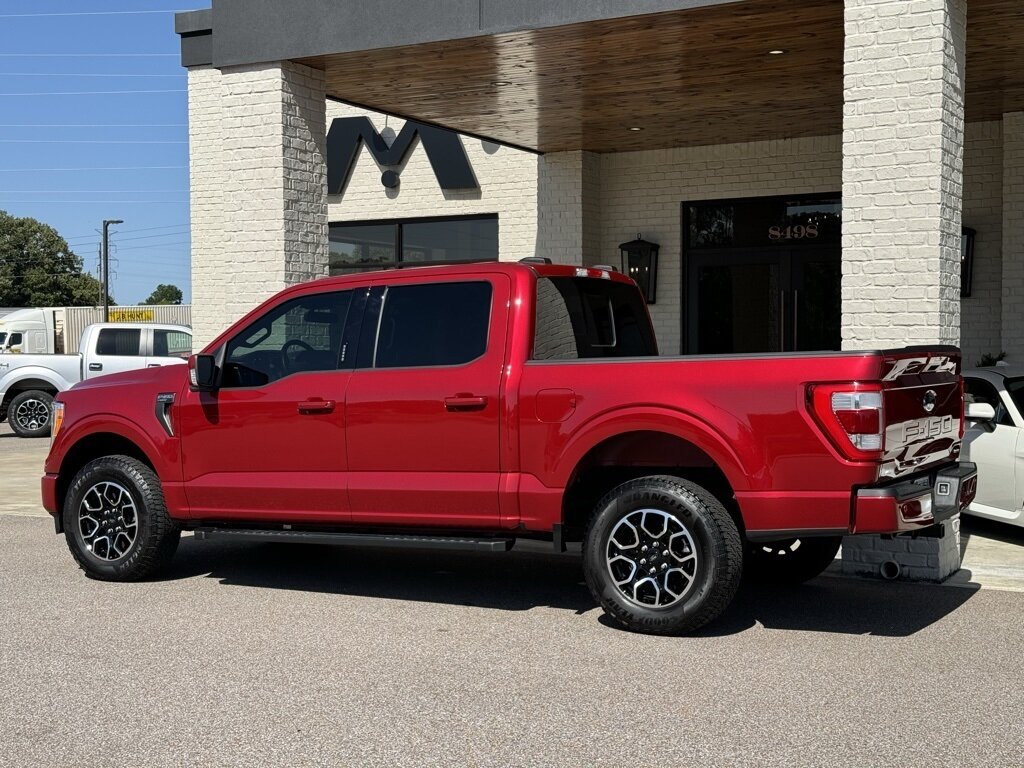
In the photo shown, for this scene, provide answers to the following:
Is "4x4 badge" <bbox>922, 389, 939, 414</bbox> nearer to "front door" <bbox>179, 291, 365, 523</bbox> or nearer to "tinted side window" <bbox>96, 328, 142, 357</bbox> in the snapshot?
"front door" <bbox>179, 291, 365, 523</bbox>

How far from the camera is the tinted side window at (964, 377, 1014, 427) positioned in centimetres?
974

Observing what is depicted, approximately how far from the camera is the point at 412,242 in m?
19.0

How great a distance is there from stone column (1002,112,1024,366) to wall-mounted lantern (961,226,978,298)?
0.40 m

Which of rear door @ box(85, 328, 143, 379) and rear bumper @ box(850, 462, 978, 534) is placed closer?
rear bumper @ box(850, 462, 978, 534)

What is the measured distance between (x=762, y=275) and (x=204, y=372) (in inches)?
396

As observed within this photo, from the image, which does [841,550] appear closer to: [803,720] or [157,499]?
[803,720]

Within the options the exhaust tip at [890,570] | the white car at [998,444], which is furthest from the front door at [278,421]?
the white car at [998,444]

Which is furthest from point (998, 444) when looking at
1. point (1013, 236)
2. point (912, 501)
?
point (1013, 236)

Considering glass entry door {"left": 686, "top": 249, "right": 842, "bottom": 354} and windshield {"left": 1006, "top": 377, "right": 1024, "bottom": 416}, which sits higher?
glass entry door {"left": 686, "top": 249, "right": 842, "bottom": 354}

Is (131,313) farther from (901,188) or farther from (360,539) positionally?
(901,188)

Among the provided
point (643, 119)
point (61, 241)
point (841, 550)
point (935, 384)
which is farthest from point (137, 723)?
point (61, 241)

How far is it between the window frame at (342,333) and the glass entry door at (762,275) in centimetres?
908

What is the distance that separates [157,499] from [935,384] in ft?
16.0


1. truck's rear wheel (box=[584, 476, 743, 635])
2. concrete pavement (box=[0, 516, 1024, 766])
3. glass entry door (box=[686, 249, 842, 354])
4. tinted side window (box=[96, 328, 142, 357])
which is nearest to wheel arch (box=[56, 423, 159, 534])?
concrete pavement (box=[0, 516, 1024, 766])
